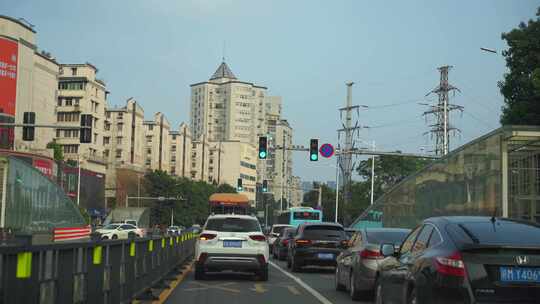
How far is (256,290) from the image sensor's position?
17.3m

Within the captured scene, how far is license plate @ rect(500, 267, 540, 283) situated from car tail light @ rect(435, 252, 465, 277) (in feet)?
1.30

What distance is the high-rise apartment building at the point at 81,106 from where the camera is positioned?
10875 centimetres

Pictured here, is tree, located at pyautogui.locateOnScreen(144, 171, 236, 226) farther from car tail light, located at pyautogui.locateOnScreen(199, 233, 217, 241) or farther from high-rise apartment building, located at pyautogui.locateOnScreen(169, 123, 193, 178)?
car tail light, located at pyautogui.locateOnScreen(199, 233, 217, 241)

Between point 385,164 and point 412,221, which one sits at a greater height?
point 385,164

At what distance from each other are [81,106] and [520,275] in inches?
4191

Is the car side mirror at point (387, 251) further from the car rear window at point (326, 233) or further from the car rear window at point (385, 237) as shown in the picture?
the car rear window at point (326, 233)

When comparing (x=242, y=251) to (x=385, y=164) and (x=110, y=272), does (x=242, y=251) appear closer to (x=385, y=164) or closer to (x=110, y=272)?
(x=110, y=272)

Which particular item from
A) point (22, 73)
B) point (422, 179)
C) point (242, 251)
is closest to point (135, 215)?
point (22, 73)

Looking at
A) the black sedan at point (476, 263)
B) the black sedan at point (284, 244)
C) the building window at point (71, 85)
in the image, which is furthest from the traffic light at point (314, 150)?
the building window at point (71, 85)

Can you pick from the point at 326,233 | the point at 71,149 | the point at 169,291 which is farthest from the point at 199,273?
the point at 71,149

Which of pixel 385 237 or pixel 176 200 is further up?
pixel 176 200

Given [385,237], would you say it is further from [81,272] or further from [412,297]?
[81,272]

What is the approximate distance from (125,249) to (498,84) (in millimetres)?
36650

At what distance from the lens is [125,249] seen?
13.3m
